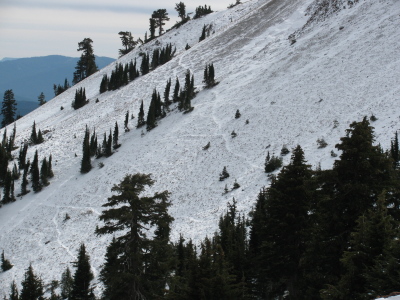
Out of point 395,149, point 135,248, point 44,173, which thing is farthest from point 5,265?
point 395,149

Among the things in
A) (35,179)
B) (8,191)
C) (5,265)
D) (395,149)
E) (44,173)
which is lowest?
(5,265)

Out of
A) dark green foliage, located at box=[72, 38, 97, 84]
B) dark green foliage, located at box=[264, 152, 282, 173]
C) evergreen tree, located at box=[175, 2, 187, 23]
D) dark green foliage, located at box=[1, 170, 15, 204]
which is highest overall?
evergreen tree, located at box=[175, 2, 187, 23]

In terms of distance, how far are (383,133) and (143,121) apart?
4043 cm

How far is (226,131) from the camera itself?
49812mm

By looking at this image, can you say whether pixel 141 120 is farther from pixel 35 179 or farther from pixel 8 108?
pixel 8 108

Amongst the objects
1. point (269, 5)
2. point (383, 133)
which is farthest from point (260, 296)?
point (269, 5)

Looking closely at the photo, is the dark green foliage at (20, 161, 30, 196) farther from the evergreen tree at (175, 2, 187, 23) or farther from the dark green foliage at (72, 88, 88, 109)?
the evergreen tree at (175, 2, 187, 23)

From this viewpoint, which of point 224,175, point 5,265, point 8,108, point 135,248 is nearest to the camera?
point 135,248

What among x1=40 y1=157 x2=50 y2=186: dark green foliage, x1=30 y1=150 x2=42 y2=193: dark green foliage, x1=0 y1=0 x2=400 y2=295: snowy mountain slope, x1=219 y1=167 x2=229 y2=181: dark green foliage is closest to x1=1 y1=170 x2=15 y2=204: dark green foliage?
x1=0 y1=0 x2=400 y2=295: snowy mountain slope

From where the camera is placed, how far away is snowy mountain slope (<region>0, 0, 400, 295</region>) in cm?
3712

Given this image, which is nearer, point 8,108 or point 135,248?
point 135,248

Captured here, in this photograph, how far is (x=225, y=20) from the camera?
10681cm

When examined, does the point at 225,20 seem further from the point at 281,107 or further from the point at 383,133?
the point at 383,133

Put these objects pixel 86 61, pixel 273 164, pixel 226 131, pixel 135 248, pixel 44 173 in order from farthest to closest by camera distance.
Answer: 1. pixel 86 61
2. pixel 44 173
3. pixel 226 131
4. pixel 273 164
5. pixel 135 248
